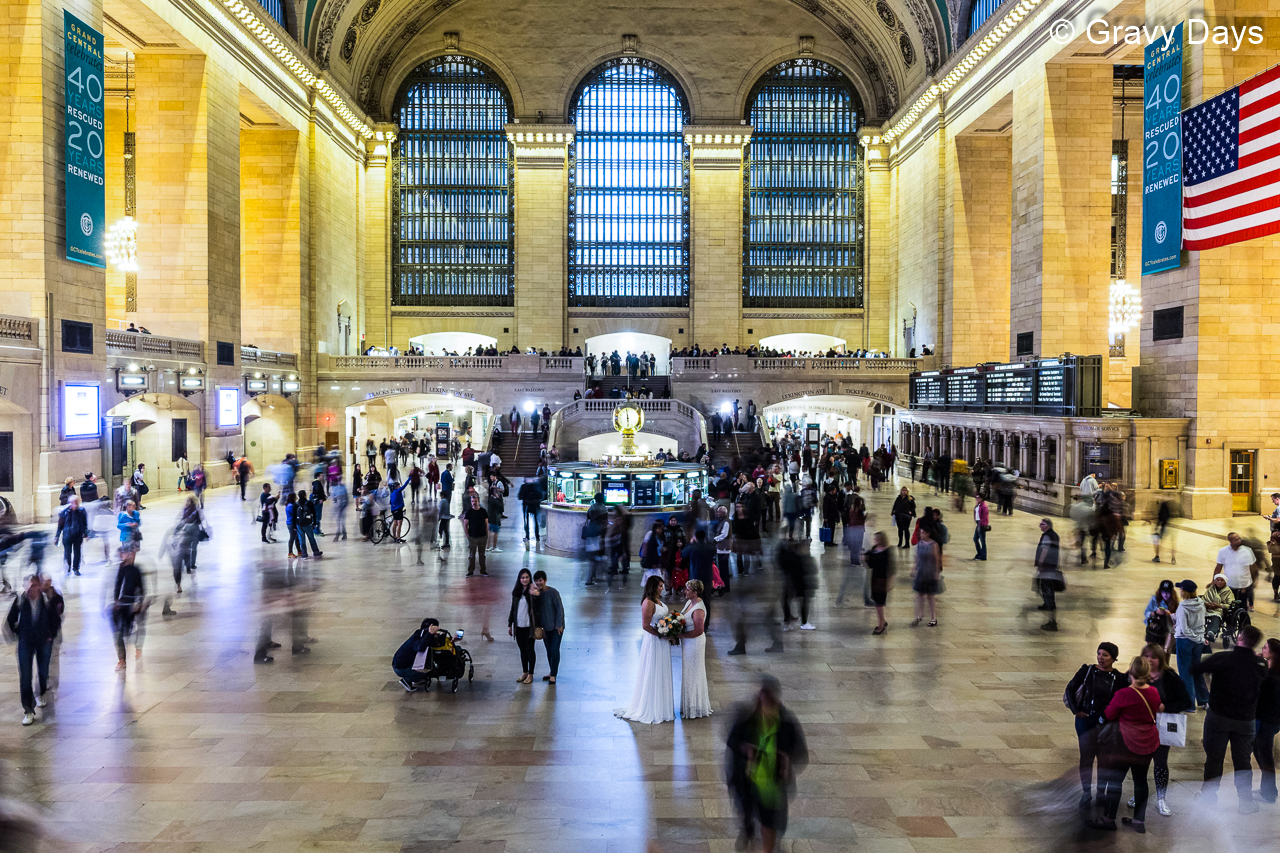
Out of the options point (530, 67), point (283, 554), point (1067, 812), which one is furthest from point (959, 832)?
point (530, 67)

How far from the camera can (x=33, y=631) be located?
698cm

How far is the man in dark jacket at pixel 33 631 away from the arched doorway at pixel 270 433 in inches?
963

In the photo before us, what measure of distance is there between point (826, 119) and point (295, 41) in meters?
24.3

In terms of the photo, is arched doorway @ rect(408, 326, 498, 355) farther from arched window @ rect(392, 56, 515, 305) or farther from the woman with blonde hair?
the woman with blonde hair

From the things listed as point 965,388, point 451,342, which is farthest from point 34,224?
point 451,342

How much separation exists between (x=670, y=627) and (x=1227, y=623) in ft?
19.4

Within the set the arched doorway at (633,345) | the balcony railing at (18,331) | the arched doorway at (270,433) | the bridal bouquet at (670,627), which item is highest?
the arched doorway at (633,345)

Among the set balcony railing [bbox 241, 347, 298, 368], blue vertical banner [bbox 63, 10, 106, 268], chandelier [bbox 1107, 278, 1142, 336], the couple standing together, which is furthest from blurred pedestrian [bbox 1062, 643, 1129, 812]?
chandelier [bbox 1107, 278, 1142, 336]

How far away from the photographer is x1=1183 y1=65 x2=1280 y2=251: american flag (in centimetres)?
1321

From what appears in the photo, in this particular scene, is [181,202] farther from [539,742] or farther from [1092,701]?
[1092,701]

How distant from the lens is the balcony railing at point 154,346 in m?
20.3

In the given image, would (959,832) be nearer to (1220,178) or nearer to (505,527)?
(505,527)

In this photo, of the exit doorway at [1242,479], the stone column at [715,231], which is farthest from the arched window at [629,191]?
the exit doorway at [1242,479]

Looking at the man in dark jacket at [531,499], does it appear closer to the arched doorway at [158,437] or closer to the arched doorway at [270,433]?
the arched doorway at [158,437]
